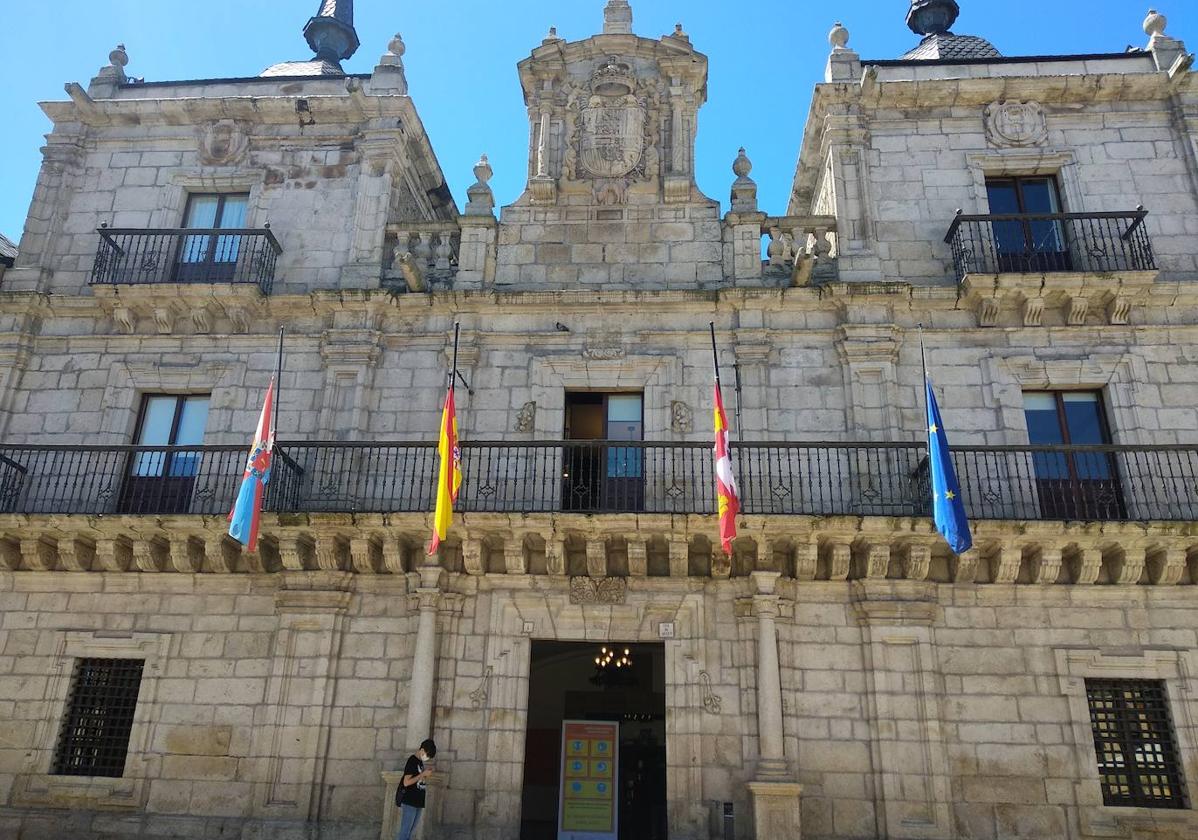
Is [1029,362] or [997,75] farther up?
[997,75]

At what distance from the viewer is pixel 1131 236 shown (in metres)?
13.2

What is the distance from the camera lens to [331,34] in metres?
19.4

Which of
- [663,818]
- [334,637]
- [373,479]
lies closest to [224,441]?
[373,479]

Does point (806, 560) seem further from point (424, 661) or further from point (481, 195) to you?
point (481, 195)

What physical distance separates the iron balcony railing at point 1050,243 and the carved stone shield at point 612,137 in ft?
16.0

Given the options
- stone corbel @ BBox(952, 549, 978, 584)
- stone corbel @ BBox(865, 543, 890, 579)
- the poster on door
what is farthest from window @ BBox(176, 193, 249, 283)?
stone corbel @ BBox(952, 549, 978, 584)

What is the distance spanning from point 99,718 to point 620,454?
754 cm

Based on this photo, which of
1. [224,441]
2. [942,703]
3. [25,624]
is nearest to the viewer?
[942,703]

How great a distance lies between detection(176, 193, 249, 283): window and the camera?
14.1 m

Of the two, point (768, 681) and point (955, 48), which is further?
point (955, 48)

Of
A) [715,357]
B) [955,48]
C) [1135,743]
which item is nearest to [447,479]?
[715,357]

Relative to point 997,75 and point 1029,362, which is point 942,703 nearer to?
point 1029,362

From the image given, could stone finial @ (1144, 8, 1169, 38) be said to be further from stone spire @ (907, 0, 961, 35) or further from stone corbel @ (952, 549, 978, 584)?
stone corbel @ (952, 549, 978, 584)

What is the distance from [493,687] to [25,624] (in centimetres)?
636
